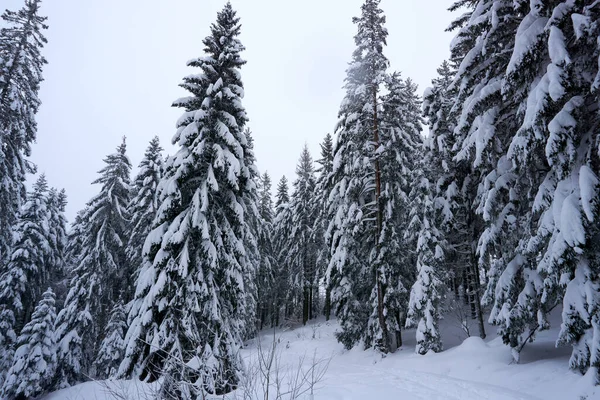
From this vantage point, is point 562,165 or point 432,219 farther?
point 432,219

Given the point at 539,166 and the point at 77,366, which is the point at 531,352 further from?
the point at 77,366

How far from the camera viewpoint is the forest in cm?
702

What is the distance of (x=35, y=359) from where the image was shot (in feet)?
54.3

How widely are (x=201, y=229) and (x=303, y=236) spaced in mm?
18856

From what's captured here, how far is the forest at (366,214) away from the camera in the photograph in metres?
7.02

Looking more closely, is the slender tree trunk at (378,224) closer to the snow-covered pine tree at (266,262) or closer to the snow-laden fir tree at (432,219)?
the snow-laden fir tree at (432,219)

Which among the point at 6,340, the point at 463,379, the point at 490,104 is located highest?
the point at 490,104

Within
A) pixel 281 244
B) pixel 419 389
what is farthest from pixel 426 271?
pixel 281 244

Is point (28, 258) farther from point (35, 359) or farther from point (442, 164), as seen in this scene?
point (442, 164)

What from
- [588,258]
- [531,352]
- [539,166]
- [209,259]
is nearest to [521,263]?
[588,258]

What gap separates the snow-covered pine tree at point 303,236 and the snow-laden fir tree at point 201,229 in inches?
640

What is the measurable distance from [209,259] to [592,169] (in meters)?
10.8

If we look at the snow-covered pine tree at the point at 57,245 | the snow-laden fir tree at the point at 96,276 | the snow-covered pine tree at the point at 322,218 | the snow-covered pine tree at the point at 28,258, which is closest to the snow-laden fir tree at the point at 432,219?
the snow-covered pine tree at the point at 322,218

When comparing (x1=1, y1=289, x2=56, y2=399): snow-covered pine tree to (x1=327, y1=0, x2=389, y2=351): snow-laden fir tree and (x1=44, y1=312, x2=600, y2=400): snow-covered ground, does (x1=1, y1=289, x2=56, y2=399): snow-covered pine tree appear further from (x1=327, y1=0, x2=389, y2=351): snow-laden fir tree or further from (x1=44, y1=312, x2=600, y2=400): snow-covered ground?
(x1=327, y1=0, x2=389, y2=351): snow-laden fir tree
